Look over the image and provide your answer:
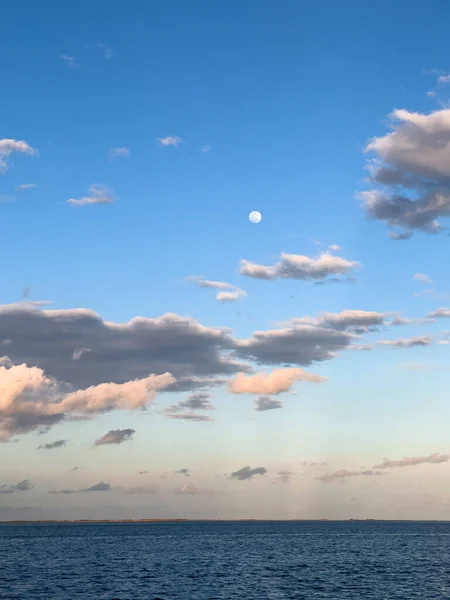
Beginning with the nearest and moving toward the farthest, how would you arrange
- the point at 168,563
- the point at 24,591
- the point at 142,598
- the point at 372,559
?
the point at 142,598 → the point at 24,591 → the point at 168,563 → the point at 372,559

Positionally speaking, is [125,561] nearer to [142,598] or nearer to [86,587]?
[86,587]

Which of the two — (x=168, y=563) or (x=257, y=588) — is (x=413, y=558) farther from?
(x=257, y=588)

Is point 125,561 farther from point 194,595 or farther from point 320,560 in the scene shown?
point 194,595

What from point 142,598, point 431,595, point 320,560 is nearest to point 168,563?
point 320,560

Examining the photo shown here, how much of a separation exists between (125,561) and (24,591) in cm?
5672

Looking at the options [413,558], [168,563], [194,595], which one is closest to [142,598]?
[194,595]

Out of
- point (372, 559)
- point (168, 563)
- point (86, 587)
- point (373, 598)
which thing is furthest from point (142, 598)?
point (372, 559)

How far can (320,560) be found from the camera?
147125mm

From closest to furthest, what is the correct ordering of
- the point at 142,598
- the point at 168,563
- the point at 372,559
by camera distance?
1. the point at 142,598
2. the point at 168,563
3. the point at 372,559

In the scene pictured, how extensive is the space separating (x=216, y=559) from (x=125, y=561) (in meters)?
21.3

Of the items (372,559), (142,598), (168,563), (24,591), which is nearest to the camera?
(142,598)

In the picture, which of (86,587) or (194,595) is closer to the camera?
(194,595)

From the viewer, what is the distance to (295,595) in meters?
88.9

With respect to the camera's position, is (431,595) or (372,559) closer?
(431,595)
